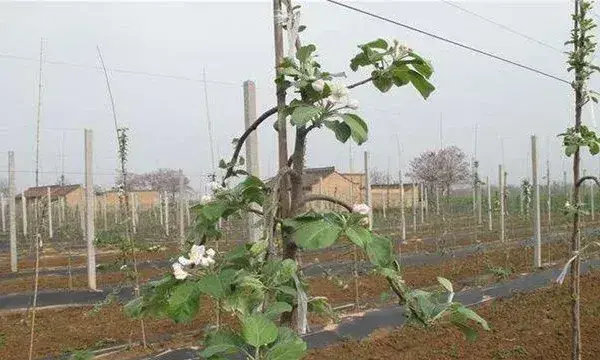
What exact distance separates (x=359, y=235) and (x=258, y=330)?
25 centimetres

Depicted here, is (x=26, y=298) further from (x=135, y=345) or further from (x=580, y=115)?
(x=580, y=115)

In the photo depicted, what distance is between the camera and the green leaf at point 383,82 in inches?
48.3

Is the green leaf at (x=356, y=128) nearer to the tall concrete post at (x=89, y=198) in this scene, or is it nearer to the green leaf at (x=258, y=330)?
the green leaf at (x=258, y=330)

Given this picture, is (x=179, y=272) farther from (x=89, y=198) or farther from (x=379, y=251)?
(x=89, y=198)

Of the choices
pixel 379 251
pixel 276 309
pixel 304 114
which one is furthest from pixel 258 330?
pixel 304 114

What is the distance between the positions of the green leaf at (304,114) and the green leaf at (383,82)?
0.61ft

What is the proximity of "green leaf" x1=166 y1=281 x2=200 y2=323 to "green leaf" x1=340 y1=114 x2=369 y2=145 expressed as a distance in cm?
43

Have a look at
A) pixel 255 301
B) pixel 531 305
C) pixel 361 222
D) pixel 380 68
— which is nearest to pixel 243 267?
pixel 255 301

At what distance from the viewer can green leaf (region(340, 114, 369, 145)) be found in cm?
112

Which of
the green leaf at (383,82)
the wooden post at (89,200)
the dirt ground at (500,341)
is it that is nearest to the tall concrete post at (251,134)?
the green leaf at (383,82)

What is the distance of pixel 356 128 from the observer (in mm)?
1127

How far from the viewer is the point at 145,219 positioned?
26.2m

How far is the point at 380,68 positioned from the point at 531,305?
21.7ft

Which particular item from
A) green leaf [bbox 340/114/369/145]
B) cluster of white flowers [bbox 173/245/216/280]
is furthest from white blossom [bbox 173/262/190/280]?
green leaf [bbox 340/114/369/145]
